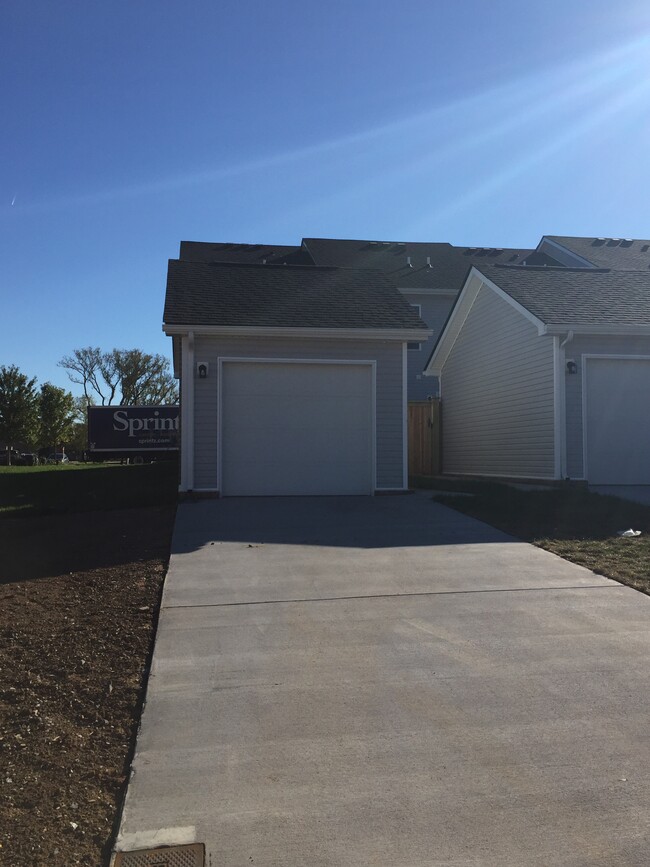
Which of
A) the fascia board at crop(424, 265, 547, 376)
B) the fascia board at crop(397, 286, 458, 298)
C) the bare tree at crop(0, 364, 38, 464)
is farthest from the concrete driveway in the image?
the bare tree at crop(0, 364, 38, 464)

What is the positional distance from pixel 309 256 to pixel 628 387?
1767cm

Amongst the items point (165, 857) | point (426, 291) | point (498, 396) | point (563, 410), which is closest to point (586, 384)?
point (563, 410)

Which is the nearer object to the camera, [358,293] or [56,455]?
[358,293]

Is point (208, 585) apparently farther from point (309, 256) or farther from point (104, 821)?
point (309, 256)

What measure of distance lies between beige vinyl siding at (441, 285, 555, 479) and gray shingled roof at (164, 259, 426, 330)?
8.48 ft

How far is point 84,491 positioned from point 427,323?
16.3 metres

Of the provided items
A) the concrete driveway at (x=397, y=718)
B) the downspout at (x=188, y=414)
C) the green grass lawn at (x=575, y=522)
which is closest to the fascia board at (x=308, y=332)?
the downspout at (x=188, y=414)

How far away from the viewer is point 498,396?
50.8 feet

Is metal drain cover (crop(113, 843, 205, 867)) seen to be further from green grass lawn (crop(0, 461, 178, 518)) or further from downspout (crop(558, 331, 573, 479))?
downspout (crop(558, 331, 573, 479))

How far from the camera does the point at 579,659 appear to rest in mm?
4660

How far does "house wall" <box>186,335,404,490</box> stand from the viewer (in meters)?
11.9

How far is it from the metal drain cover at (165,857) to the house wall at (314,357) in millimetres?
9203

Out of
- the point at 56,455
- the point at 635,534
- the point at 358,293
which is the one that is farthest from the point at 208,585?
the point at 56,455

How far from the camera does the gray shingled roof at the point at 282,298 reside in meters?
12.2
